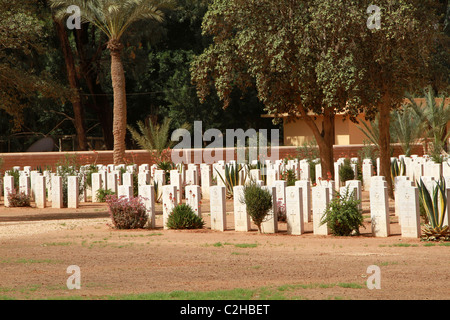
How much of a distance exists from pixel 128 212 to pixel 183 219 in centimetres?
109

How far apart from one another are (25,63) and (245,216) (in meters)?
26.4

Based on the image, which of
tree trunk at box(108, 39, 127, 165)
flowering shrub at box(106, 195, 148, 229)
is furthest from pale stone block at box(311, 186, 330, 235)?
tree trunk at box(108, 39, 127, 165)

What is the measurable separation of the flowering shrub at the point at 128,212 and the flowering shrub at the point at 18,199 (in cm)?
683

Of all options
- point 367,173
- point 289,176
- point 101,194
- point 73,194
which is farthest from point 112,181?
point 367,173

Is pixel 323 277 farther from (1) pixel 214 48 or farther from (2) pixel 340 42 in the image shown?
(1) pixel 214 48

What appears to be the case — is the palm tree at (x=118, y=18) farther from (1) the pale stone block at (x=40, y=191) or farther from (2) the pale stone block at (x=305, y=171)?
(2) the pale stone block at (x=305, y=171)

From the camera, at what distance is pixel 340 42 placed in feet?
46.8

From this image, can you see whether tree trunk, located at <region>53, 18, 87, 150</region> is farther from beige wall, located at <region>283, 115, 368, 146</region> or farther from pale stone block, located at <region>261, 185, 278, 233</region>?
pale stone block, located at <region>261, 185, 278, 233</region>

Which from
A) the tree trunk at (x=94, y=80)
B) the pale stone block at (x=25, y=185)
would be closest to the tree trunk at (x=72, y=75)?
the tree trunk at (x=94, y=80)

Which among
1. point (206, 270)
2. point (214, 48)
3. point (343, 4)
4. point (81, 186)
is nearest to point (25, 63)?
point (81, 186)

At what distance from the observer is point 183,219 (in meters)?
13.0

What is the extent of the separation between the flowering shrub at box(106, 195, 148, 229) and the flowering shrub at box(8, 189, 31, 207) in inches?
269

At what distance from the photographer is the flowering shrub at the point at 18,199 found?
19312mm

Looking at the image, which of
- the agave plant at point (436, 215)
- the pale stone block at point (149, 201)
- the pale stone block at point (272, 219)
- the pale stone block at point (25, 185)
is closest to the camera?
the agave plant at point (436, 215)
